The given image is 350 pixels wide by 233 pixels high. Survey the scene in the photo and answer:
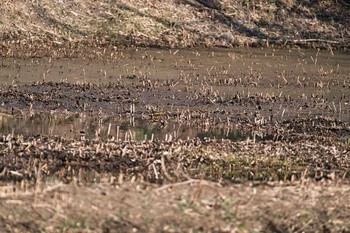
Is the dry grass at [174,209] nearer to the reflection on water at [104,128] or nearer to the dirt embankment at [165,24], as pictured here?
the reflection on water at [104,128]

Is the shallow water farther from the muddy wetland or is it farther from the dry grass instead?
the dry grass

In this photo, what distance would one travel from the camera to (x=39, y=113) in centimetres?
1662

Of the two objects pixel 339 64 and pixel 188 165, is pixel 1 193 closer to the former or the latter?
pixel 188 165

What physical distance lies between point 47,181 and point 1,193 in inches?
43.1

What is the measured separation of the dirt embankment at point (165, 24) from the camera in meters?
26.1

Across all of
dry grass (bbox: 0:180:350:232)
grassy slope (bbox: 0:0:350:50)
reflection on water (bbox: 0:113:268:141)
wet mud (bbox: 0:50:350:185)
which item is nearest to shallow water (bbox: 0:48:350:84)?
wet mud (bbox: 0:50:350:185)

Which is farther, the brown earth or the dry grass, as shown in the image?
the brown earth

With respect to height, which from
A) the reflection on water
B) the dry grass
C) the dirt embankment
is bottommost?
the dry grass

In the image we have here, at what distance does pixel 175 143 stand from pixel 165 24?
1651 centimetres

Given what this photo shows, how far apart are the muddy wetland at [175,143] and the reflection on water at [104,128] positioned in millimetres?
31

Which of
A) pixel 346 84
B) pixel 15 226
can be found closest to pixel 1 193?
pixel 15 226

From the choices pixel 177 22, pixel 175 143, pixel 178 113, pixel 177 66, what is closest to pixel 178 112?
pixel 178 113

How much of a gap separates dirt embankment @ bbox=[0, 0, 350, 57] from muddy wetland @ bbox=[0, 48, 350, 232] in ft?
5.76

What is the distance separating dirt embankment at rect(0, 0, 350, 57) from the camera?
2608 centimetres
